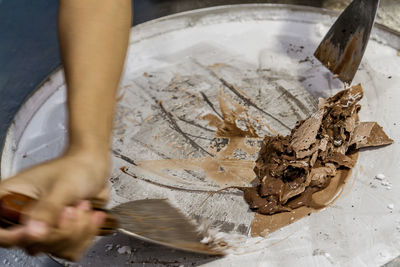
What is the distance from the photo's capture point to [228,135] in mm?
1464

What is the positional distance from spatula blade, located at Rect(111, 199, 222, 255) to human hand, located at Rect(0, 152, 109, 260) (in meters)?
0.26

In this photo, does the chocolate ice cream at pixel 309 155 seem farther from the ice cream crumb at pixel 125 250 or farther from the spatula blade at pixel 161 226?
the ice cream crumb at pixel 125 250

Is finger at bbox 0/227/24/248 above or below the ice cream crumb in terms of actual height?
above

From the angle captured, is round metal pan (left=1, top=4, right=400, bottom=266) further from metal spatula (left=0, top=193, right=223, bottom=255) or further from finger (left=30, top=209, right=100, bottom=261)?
finger (left=30, top=209, right=100, bottom=261)

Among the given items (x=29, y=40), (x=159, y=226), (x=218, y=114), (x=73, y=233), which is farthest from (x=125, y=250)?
(x=29, y=40)

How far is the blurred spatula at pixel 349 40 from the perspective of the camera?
1.44 metres

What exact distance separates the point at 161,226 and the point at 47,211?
46 cm

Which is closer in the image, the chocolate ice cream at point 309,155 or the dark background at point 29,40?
the chocolate ice cream at point 309,155

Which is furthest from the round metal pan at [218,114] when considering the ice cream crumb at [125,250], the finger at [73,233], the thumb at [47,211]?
the thumb at [47,211]

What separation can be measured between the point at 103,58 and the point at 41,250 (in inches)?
15.5

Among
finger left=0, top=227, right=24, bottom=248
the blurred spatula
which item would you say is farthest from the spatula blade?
the blurred spatula

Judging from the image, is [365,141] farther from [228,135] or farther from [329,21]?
[329,21]

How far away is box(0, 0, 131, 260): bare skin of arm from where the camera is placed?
653mm

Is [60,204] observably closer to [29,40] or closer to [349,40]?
[349,40]
